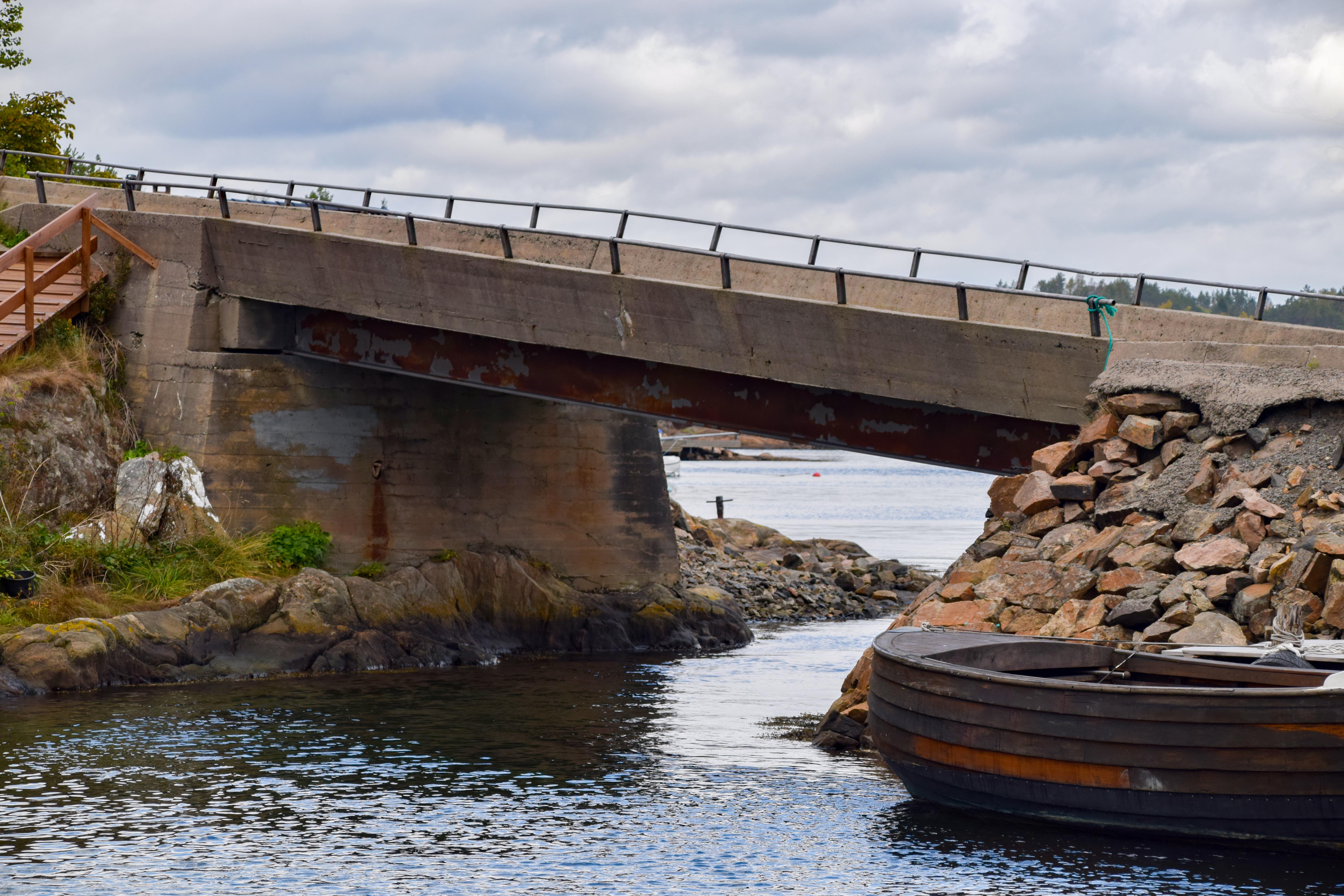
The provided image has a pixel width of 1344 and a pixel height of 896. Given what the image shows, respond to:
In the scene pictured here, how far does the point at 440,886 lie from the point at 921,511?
91.9 m

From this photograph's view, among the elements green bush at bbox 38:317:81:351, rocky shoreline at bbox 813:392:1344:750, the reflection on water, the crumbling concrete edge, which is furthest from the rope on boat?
green bush at bbox 38:317:81:351

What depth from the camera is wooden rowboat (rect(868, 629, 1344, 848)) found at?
12039mm

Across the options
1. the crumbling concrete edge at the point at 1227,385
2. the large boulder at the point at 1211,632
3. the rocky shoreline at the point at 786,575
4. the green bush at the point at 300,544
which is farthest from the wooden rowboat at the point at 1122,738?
the rocky shoreline at the point at 786,575

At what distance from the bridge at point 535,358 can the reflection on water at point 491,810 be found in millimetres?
4850

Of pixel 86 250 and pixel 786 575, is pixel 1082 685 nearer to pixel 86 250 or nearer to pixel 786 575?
pixel 86 250

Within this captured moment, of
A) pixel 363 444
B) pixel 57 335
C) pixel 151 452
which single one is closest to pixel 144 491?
pixel 151 452

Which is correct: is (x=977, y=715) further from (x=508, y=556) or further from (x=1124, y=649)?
(x=508, y=556)

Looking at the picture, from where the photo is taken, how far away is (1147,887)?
11867mm

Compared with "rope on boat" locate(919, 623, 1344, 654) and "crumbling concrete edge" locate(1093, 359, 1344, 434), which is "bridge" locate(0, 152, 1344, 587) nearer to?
"crumbling concrete edge" locate(1093, 359, 1344, 434)

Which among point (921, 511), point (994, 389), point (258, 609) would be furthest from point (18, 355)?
point (921, 511)

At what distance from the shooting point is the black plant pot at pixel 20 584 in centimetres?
2284

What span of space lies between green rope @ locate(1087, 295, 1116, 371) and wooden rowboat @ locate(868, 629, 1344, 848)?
15.7 ft

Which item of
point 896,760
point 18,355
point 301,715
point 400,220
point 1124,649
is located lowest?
point 301,715

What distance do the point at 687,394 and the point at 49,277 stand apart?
11953 millimetres
